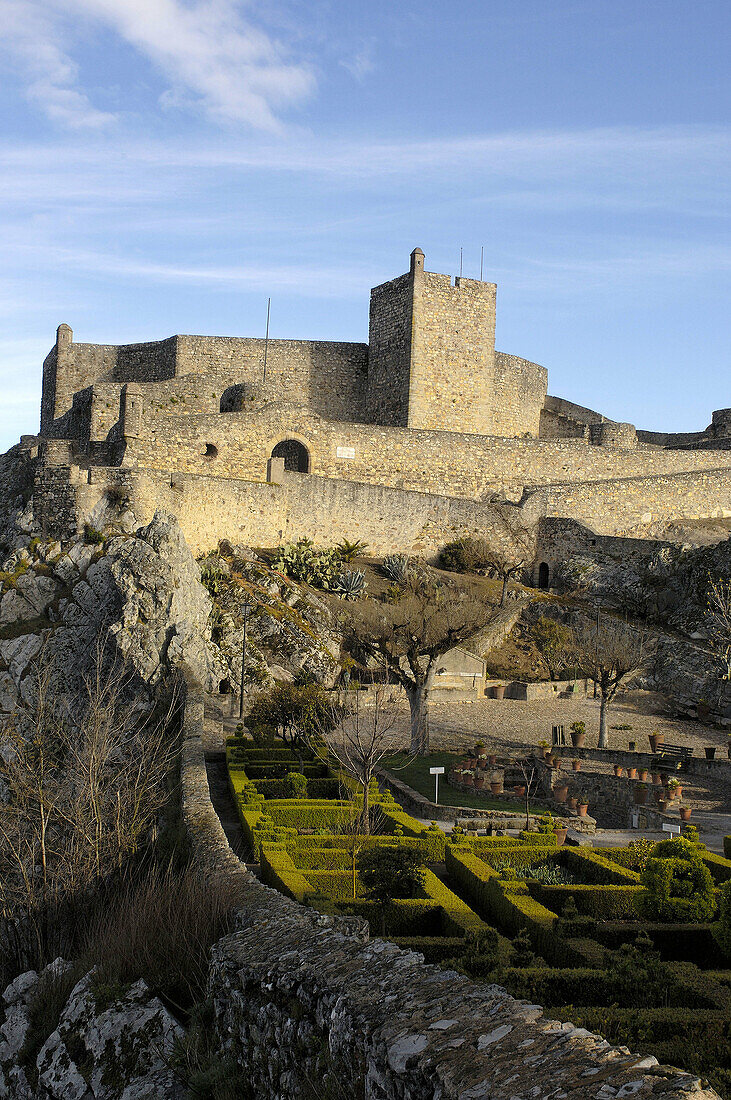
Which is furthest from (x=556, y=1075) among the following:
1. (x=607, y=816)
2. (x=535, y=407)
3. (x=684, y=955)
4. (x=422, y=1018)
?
(x=535, y=407)

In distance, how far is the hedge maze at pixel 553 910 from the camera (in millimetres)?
7922

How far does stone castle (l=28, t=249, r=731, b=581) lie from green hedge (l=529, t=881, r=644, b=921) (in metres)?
17.2

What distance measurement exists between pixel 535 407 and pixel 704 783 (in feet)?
77.7

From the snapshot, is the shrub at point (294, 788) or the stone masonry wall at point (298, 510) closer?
the shrub at point (294, 788)

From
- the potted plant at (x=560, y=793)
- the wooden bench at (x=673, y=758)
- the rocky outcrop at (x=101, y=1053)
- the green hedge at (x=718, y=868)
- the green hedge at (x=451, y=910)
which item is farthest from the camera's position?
the wooden bench at (x=673, y=758)

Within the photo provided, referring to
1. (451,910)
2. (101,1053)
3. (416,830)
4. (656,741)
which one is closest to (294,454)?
(656,741)

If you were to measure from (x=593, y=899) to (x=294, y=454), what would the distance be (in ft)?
76.2

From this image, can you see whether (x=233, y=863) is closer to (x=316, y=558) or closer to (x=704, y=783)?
(x=704, y=783)

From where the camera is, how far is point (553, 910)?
40.3ft

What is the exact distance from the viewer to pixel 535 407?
4212cm

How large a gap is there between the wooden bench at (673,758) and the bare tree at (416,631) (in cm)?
512

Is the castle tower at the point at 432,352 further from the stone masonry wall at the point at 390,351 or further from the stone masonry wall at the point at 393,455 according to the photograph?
the stone masonry wall at the point at 393,455

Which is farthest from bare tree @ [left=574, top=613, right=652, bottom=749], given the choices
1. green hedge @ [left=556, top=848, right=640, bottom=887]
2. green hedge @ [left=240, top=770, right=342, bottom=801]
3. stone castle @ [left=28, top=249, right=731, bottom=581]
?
green hedge @ [left=556, top=848, right=640, bottom=887]

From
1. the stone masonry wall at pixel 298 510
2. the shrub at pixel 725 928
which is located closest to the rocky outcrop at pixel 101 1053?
the shrub at pixel 725 928
